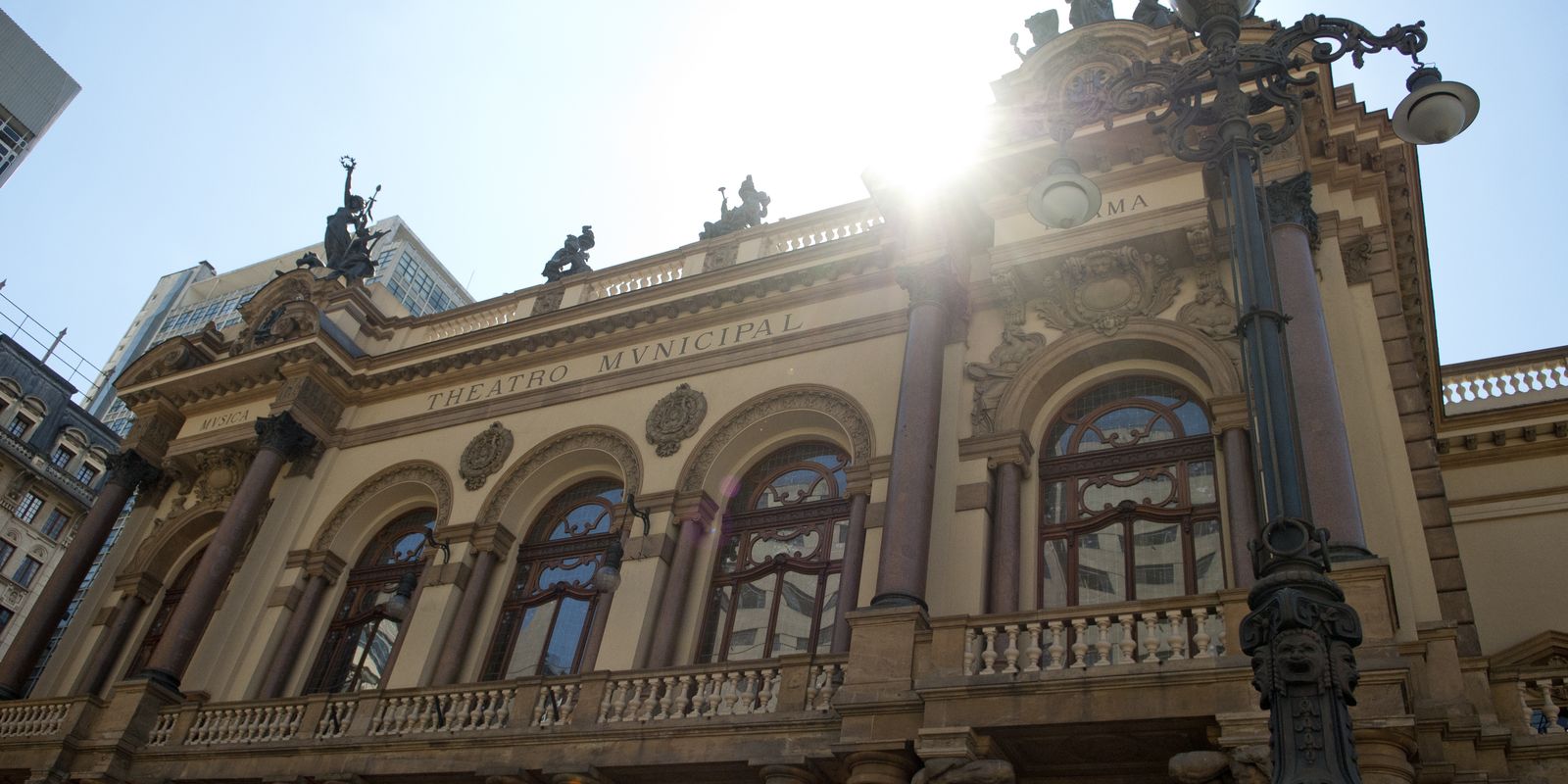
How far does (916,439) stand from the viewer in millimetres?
15344

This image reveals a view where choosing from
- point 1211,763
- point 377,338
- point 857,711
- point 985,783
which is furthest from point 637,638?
point 377,338

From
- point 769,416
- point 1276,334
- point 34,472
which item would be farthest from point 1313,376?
point 34,472

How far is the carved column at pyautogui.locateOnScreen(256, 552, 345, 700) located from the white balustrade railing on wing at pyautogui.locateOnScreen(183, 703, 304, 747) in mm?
1186

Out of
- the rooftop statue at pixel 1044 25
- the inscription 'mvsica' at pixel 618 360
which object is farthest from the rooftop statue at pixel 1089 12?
the inscription 'mvsica' at pixel 618 360

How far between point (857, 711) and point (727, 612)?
187 inches

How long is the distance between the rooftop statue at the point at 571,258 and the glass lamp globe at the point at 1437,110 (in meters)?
18.2

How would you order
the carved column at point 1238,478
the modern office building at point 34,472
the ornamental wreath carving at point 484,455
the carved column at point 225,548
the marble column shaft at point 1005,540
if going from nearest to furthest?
the carved column at point 1238,478
the marble column shaft at point 1005,540
the carved column at point 225,548
the ornamental wreath carving at point 484,455
the modern office building at point 34,472

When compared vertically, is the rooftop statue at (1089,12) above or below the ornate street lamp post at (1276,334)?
above

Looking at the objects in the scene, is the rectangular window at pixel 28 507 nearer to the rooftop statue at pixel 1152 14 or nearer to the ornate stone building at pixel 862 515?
the ornate stone building at pixel 862 515

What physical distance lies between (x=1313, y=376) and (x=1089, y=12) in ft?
31.4

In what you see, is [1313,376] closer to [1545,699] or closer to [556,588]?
[1545,699]

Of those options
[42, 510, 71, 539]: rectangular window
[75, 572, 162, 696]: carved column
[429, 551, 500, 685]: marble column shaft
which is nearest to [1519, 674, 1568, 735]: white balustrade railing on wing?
[429, 551, 500, 685]: marble column shaft

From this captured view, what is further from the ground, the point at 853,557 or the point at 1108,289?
the point at 1108,289

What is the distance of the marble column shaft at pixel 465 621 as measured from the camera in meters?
18.4
